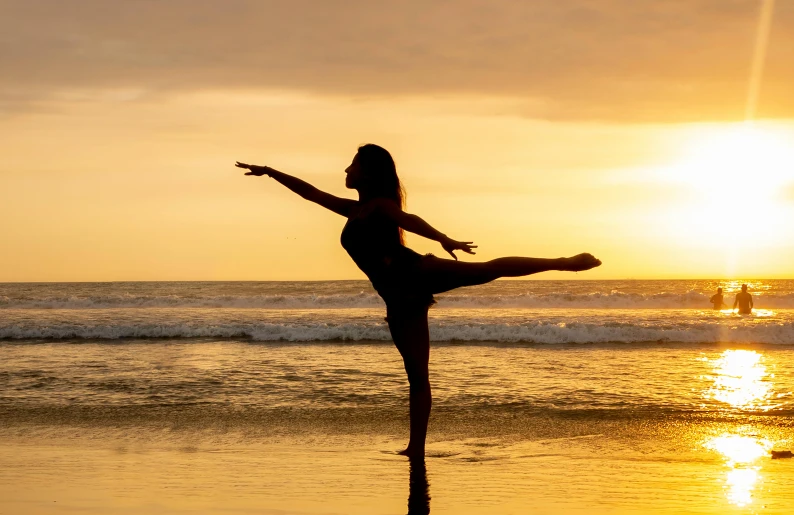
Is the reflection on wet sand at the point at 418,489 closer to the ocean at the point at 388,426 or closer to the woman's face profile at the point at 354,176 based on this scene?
the ocean at the point at 388,426

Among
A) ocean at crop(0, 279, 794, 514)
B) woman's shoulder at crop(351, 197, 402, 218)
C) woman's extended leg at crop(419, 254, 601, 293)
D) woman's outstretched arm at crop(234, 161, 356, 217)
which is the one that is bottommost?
ocean at crop(0, 279, 794, 514)

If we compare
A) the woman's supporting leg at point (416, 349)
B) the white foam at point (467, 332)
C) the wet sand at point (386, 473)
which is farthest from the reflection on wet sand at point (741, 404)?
the white foam at point (467, 332)

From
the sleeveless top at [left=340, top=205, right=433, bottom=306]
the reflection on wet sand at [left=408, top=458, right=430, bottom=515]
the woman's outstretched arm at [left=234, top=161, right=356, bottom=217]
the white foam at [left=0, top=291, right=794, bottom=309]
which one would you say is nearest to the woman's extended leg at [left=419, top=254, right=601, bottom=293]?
the sleeveless top at [left=340, top=205, right=433, bottom=306]

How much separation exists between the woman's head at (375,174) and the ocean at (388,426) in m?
2.03

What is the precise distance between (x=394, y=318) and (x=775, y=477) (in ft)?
9.70

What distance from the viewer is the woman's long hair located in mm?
5426

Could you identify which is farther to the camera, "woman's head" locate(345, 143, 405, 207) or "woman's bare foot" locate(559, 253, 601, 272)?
"woman's head" locate(345, 143, 405, 207)

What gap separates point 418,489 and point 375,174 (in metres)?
2.16

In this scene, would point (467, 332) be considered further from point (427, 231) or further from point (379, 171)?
point (427, 231)

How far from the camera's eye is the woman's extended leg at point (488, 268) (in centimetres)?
499

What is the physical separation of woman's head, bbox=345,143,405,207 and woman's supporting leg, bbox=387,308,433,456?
798 millimetres

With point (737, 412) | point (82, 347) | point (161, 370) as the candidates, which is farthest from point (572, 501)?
point (82, 347)

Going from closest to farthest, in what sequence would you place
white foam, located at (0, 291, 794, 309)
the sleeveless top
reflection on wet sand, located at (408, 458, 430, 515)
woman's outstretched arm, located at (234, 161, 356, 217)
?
1. reflection on wet sand, located at (408, 458, 430, 515)
2. the sleeveless top
3. woman's outstretched arm, located at (234, 161, 356, 217)
4. white foam, located at (0, 291, 794, 309)

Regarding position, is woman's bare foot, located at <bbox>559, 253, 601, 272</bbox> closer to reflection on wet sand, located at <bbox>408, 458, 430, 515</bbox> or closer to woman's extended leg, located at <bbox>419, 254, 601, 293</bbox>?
woman's extended leg, located at <bbox>419, 254, 601, 293</bbox>
